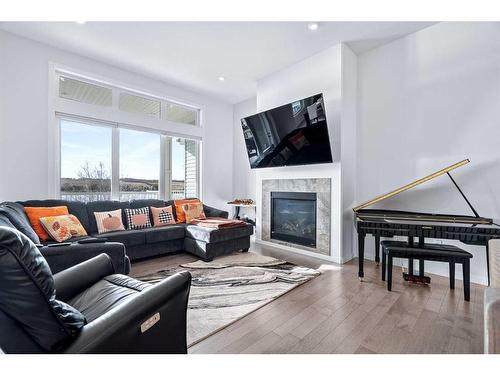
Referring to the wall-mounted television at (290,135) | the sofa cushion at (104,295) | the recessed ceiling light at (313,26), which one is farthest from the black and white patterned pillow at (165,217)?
the recessed ceiling light at (313,26)

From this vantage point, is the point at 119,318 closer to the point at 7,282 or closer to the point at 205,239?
the point at 7,282

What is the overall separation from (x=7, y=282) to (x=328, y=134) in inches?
132

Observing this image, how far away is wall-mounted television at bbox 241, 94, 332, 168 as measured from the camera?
3264 mm

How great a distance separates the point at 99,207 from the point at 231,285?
7.57 ft

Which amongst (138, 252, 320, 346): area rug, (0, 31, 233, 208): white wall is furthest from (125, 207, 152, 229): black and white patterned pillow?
(0, 31, 233, 208): white wall

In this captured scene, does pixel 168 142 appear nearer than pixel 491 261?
No

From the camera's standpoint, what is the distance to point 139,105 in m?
4.39

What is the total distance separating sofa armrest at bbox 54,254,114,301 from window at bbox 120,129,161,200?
2726 mm

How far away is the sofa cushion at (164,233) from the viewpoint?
331 cm

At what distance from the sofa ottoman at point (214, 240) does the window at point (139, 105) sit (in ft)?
7.69

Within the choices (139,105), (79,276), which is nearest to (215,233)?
(79,276)

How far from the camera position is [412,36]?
10.2 ft
